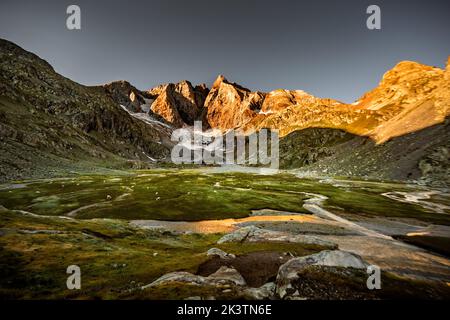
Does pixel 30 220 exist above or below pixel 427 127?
below

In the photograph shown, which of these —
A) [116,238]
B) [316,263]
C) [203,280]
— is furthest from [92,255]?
[316,263]

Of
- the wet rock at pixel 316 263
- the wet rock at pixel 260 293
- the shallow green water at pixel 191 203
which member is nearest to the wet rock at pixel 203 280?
the wet rock at pixel 260 293

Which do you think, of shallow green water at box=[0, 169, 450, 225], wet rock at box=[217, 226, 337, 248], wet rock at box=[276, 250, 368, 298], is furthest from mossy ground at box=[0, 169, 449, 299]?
wet rock at box=[276, 250, 368, 298]

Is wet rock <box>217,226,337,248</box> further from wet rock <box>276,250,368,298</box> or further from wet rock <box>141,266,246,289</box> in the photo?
wet rock <box>141,266,246,289</box>

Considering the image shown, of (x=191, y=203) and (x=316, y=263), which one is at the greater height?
(x=316, y=263)

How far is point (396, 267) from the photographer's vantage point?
1401 inches

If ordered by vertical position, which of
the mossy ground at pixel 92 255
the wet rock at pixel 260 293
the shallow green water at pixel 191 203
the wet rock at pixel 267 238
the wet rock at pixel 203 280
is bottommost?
the shallow green water at pixel 191 203

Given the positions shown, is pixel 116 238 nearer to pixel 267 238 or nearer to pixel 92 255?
pixel 92 255

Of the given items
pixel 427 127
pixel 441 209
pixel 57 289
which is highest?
pixel 427 127

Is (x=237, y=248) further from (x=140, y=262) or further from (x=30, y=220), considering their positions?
(x=30, y=220)

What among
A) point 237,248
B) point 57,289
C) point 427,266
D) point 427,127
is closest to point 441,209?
point 427,266

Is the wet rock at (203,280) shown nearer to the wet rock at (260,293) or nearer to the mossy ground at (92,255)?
the mossy ground at (92,255)
